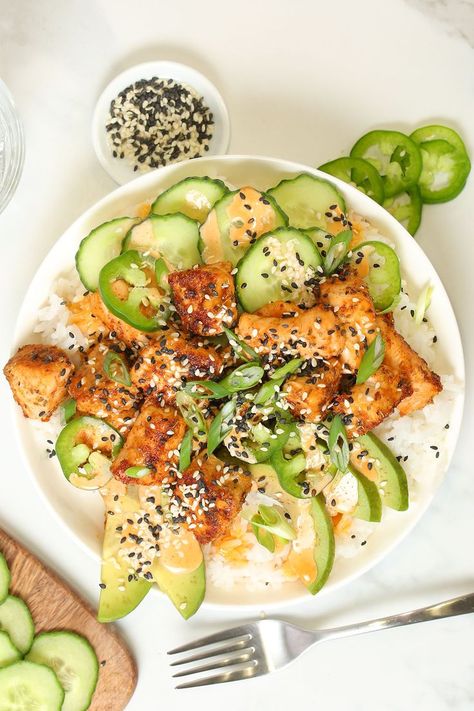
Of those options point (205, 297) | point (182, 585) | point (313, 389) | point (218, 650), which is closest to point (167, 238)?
point (205, 297)

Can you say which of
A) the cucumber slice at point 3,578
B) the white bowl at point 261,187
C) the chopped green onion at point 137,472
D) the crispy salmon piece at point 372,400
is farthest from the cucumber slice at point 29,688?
the crispy salmon piece at point 372,400

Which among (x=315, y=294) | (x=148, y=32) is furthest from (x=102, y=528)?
(x=148, y=32)

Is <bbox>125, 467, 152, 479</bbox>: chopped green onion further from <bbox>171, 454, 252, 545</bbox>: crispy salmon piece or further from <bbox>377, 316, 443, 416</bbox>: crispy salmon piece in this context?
<bbox>377, 316, 443, 416</bbox>: crispy salmon piece

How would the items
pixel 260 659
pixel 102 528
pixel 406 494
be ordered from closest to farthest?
1. pixel 406 494
2. pixel 102 528
3. pixel 260 659

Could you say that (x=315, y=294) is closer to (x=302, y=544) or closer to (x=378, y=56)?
(x=302, y=544)

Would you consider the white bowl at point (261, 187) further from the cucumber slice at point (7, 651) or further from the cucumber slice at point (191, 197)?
the cucumber slice at point (7, 651)

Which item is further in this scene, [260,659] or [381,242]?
[260,659]
